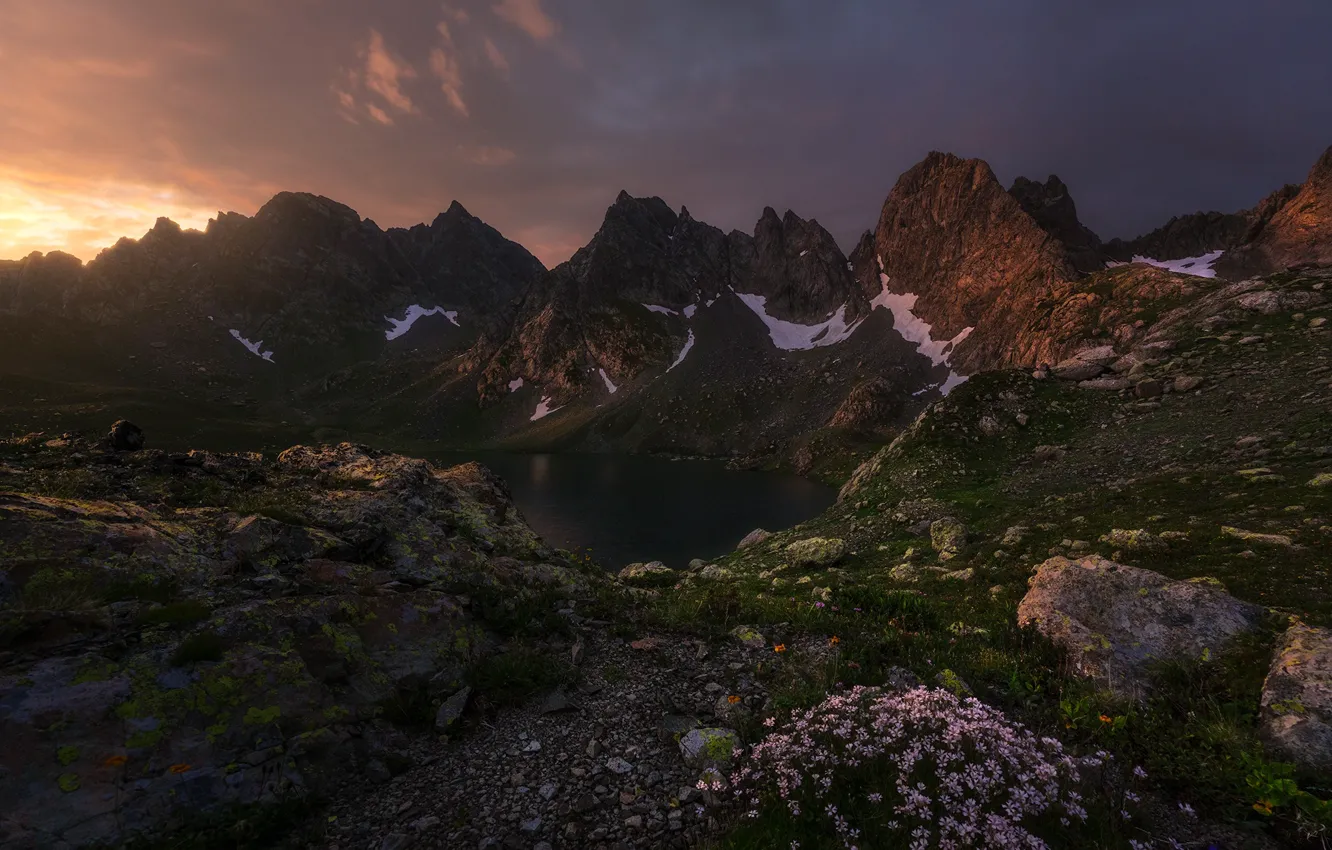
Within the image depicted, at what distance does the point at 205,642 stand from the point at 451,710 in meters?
3.43

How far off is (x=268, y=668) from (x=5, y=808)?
2496 millimetres

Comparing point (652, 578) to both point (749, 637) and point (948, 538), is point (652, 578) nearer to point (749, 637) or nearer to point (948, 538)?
point (749, 637)

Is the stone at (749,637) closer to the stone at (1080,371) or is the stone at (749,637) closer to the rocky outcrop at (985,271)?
the stone at (1080,371)

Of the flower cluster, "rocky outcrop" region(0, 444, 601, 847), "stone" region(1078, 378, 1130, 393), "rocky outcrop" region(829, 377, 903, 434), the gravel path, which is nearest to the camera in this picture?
the flower cluster

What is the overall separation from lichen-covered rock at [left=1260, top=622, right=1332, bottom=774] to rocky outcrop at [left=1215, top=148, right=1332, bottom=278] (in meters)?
201

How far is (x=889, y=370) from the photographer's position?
163 m

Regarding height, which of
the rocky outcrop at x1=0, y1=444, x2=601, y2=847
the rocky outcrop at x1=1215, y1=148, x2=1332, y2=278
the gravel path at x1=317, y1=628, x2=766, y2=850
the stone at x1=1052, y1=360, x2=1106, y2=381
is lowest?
the gravel path at x1=317, y1=628, x2=766, y2=850

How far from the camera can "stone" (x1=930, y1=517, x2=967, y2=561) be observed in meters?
23.5

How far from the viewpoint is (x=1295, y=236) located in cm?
14412

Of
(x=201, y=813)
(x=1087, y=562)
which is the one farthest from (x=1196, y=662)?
(x=201, y=813)

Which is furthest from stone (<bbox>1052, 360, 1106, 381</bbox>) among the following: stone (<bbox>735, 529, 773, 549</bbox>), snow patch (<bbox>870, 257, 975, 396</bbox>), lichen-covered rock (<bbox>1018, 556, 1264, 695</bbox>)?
snow patch (<bbox>870, 257, 975, 396</bbox>)

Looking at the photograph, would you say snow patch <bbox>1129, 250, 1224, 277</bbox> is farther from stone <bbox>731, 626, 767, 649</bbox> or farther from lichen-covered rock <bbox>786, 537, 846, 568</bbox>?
stone <bbox>731, 626, 767, 649</bbox>

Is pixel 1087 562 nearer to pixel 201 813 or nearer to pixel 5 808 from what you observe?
pixel 201 813

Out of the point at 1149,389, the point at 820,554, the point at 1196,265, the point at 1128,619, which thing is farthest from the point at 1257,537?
the point at 1196,265
